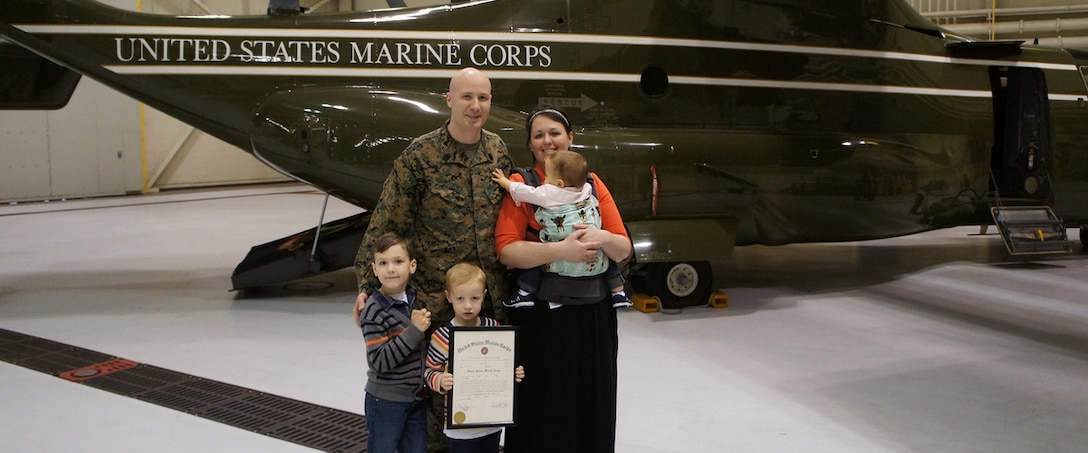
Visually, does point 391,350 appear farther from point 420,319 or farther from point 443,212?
point 443,212

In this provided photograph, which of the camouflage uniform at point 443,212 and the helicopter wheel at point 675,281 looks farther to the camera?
the helicopter wheel at point 675,281

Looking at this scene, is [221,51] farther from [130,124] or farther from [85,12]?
[130,124]

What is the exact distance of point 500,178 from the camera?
2.62 meters

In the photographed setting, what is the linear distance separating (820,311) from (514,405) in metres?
4.31

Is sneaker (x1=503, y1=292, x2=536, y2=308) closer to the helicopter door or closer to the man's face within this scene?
the man's face

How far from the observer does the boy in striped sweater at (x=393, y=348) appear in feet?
7.96

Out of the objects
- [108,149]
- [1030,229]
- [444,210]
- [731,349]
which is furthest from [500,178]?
[108,149]

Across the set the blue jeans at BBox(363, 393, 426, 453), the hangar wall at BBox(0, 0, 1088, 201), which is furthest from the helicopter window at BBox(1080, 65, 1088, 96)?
the blue jeans at BBox(363, 393, 426, 453)

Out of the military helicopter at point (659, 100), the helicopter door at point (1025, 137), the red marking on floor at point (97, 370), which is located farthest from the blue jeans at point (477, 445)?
the helicopter door at point (1025, 137)

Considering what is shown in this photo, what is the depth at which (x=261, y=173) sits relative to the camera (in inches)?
741

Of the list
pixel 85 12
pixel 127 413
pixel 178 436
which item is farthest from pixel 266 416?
pixel 85 12

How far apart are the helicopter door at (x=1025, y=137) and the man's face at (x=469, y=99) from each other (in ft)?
21.5

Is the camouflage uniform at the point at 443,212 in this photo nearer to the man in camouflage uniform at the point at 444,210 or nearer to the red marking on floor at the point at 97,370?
the man in camouflage uniform at the point at 444,210

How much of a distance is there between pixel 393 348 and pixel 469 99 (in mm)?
795
